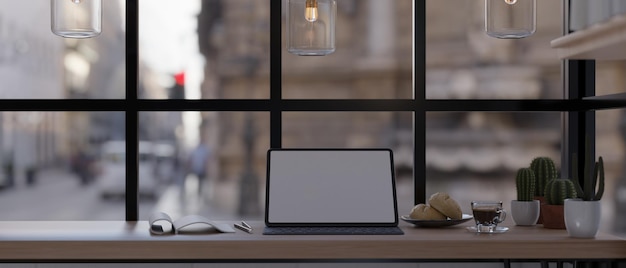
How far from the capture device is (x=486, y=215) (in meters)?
2.55

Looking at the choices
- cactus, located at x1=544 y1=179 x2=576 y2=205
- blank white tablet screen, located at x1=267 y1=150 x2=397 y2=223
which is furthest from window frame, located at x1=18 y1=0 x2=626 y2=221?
cactus, located at x1=544 y1=179 x2=576 y2=205

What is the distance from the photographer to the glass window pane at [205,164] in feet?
→ 10.2

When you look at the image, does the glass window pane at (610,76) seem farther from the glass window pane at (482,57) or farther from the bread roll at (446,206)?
the bread roll at (446,206)

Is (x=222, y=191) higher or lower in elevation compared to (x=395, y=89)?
lower

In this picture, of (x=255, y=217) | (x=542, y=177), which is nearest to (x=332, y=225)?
(x=255, y=217)

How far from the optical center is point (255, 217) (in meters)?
3.14

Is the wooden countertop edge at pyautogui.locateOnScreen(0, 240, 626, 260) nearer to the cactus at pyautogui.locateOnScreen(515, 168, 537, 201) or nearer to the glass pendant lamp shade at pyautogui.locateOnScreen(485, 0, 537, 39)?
the cactus at pyautogui.locateOnScreen(515, 168, 537, 201)

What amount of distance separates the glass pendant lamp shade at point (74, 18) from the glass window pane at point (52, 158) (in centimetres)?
71

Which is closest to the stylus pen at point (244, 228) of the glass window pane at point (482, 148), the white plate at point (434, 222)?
the white plate at point (434, 222)

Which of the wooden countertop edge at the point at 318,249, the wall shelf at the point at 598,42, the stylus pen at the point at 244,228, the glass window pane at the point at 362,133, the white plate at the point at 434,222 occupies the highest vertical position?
the wall shelf at the point at 598,42

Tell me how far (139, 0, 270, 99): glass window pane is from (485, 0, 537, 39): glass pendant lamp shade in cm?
97

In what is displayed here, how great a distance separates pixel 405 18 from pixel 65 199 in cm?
151

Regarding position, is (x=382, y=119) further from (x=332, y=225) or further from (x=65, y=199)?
(x=65, y=199)

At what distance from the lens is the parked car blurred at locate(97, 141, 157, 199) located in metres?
3.07
